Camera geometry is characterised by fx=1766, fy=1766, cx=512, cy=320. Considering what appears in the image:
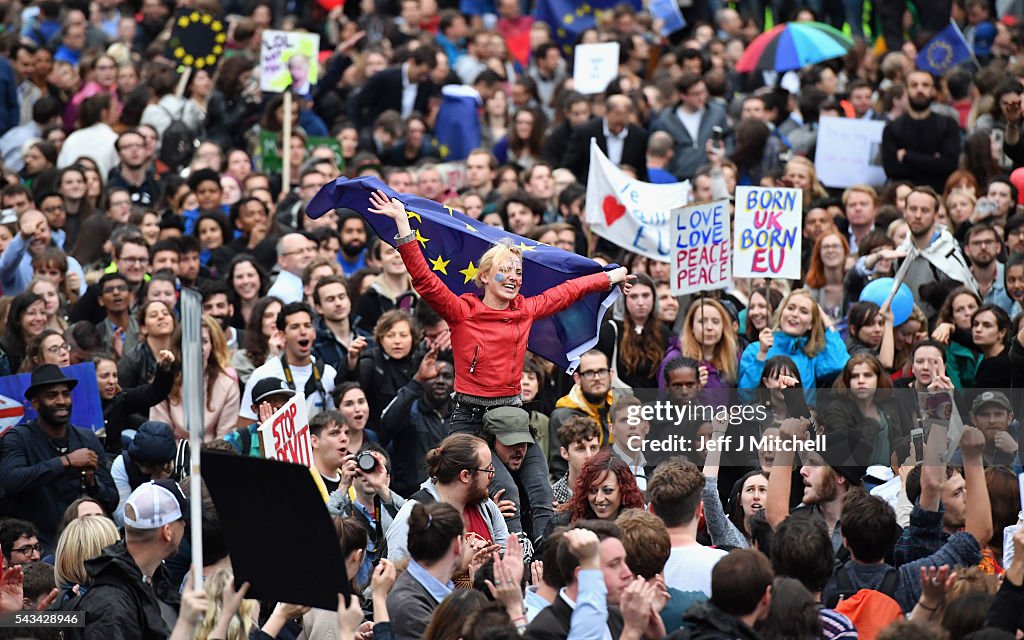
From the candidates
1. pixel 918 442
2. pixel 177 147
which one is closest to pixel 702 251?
pixel 918 442

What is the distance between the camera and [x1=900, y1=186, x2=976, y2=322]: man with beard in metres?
13.2

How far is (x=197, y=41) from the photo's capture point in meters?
19.3

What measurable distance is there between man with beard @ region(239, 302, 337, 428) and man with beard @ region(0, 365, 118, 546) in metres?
Result: 1.29

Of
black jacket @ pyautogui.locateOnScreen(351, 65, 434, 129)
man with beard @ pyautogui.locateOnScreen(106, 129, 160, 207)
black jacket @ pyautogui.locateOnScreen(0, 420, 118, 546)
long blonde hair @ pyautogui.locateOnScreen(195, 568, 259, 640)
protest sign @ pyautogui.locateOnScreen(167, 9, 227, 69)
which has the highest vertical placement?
protest sign @ pyautogui.locateOnScreen(167, 9, 227, 69)

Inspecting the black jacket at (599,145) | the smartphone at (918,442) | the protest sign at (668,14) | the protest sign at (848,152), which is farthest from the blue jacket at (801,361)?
the protest sign at (668,14)

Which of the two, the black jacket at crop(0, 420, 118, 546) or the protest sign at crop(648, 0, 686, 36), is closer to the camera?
the black jacket at crop(0, 420, 118, 546)

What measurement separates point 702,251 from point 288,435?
14.9 feet

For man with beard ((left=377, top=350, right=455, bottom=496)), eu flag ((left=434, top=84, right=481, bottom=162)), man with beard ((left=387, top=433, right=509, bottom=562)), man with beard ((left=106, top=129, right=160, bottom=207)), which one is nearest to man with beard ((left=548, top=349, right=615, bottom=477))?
man with beard ((left=377, top=350, right=455, bottom=496))

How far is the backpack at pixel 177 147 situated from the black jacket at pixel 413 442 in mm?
7732

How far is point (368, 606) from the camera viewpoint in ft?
26.9

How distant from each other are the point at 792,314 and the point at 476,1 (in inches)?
523

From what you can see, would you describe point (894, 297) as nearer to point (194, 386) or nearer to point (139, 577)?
point (139, 577)

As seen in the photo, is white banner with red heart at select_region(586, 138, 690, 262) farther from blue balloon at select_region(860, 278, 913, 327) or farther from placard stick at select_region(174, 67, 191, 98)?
placard stick at select_region(174, 67, 191, 98)

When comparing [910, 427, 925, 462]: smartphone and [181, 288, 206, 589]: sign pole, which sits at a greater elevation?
[181, 288, 206, 589]: sign pole
